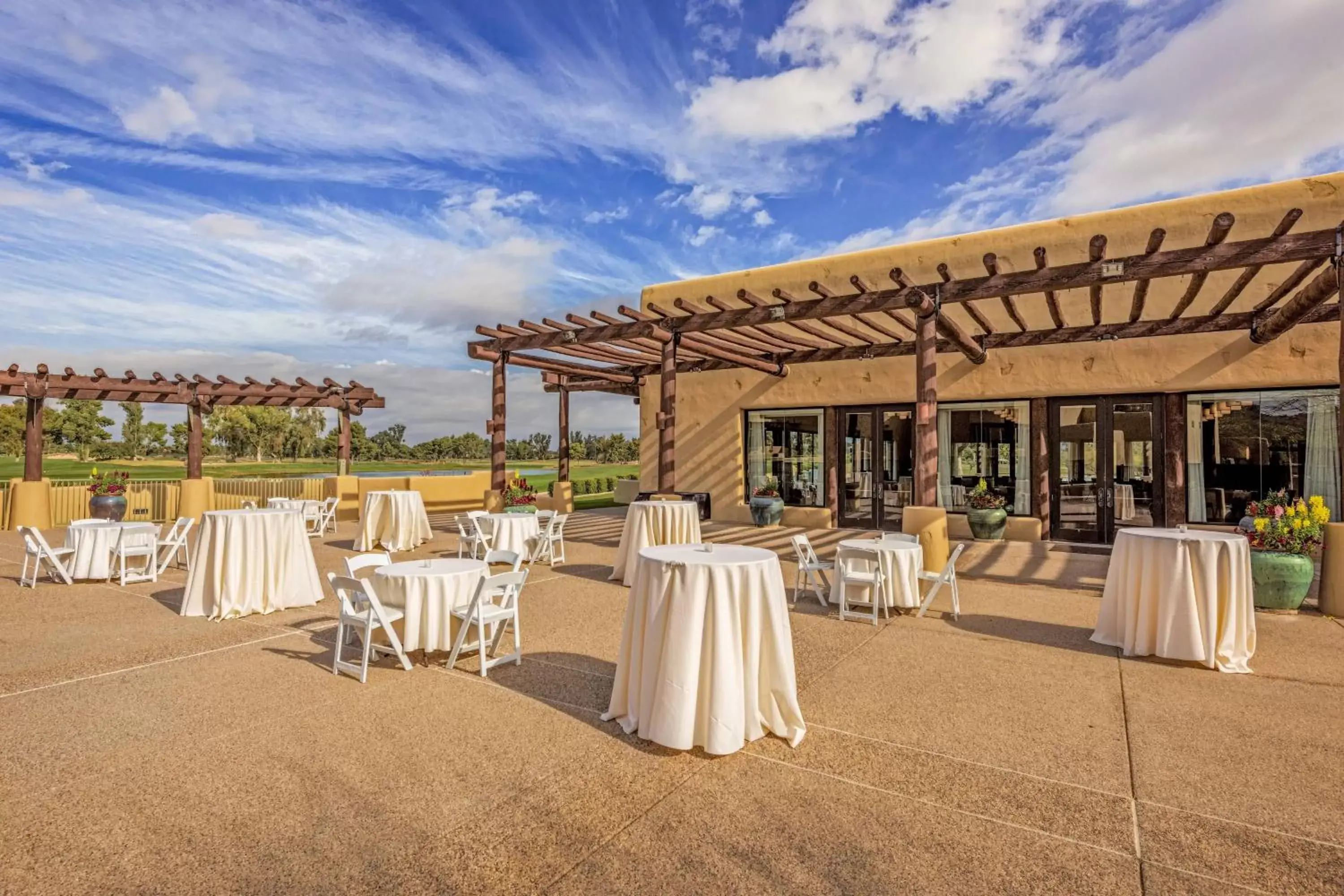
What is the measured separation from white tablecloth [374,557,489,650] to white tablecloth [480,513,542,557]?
12.6 feet

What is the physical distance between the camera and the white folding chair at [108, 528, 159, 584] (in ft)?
25.2

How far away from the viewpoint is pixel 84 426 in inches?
2699

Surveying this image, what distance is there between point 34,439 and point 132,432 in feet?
250

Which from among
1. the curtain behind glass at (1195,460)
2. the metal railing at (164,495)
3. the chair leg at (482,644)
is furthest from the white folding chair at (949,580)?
the metal railing at (164,495)

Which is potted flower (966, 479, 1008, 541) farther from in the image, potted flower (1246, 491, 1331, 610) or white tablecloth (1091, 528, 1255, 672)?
white tablecloth (1091, 528, 1255, 672)

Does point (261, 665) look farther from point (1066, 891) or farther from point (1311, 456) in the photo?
point (1311, 456)

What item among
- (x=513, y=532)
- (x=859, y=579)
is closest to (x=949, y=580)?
(x=859, y=579)

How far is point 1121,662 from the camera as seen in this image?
4859 millimetres

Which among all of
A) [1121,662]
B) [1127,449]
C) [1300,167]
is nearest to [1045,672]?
[1121,662]

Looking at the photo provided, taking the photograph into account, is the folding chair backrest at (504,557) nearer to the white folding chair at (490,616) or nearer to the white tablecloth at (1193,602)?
the white folding chair at (490,616)

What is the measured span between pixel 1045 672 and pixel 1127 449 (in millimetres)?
8024

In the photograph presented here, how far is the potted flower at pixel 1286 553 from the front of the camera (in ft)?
20.6

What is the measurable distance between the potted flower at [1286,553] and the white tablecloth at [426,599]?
680 centimetres

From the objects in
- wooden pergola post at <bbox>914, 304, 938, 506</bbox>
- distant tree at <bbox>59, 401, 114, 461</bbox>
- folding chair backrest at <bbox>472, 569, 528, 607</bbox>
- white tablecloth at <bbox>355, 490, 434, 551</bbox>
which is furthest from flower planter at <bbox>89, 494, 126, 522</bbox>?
distant tree at <bbox>59, 401, 114, 461</bbox>
